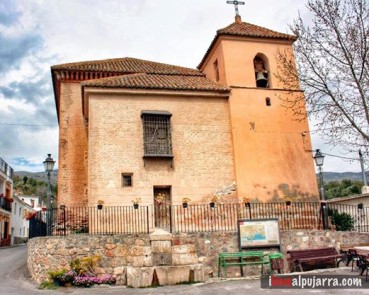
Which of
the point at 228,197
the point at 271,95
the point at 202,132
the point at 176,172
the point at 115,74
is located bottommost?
the point at 228,197

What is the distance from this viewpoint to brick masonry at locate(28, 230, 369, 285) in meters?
12.4

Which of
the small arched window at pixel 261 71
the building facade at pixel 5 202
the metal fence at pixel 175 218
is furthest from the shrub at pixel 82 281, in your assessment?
the building facade at pixel 5 202

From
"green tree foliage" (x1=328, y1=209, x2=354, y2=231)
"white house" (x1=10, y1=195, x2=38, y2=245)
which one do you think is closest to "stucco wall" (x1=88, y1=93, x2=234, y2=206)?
"green tree foliage" (x1=328, y1=209, x2=354, y2=231)

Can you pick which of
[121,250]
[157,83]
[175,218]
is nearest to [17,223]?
[157,83]

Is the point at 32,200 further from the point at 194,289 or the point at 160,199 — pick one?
the point at 194,289

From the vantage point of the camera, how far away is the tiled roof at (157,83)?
17.1m

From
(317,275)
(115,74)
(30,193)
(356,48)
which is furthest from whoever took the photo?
(30,193)

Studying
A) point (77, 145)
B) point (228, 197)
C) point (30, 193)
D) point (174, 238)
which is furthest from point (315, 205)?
point (30, 193)

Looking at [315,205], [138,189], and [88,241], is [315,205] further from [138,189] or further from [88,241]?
[88,241]

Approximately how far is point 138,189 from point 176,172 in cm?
170

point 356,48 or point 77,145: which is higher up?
point 356,48

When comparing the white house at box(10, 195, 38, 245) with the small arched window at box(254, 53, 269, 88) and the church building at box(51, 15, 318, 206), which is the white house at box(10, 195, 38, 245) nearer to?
the church building at box(51, 15, 318, 206)

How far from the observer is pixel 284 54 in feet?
64.0

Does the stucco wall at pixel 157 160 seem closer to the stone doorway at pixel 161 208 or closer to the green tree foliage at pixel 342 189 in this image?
the stone doorway at pixel 161 208
